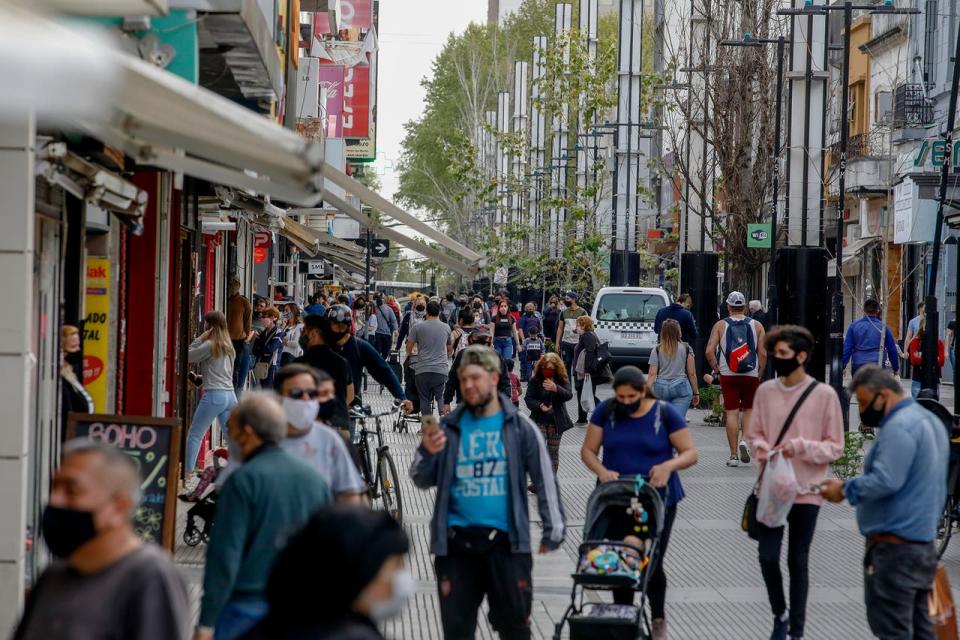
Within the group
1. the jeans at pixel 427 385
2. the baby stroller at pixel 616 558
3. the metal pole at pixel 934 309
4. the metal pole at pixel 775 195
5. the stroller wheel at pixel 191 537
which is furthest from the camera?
the metal pole at pixel 775 195

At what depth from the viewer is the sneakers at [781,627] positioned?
29.5 ft

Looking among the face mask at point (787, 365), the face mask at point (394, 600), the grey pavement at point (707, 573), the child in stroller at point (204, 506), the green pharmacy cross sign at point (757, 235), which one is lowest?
the grey pavement at point (707, 573)

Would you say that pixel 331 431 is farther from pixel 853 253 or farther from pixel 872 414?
pixel 853 253

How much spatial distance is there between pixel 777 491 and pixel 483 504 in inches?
81.0

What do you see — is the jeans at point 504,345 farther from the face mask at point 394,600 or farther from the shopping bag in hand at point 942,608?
the face mask at point 394,600

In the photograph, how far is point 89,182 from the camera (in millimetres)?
9453

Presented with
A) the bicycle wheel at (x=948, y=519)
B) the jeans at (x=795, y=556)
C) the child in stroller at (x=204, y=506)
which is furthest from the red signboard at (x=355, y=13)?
the jeans at (x=795, y=556)

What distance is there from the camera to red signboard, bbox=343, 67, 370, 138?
153ft

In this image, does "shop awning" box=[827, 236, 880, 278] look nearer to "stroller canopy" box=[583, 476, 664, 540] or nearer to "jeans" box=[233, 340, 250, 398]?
"jeans" box=[233, 340, 250, 398]

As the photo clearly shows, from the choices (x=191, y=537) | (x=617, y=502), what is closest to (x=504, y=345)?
(x=191, y=537)

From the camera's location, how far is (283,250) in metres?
46.0

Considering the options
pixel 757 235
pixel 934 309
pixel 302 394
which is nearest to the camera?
pixel 302 394

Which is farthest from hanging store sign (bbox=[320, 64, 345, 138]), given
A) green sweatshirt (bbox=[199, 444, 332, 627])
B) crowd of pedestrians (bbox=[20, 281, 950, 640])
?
green sweatshirt (bbox=[199, 444, 332, 627])

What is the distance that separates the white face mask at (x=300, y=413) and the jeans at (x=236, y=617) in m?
1.27
